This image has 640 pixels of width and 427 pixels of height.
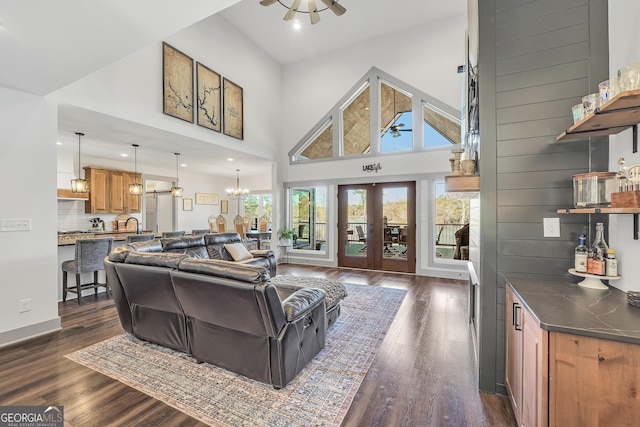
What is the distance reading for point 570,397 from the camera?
113cm

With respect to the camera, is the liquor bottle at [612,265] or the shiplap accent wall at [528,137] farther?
the shiplap accent wall at [528,137]

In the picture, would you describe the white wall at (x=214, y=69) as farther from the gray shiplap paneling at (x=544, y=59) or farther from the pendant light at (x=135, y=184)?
the gray shiplap paneling at (x=544, y=59)

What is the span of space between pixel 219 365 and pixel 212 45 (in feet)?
19.2

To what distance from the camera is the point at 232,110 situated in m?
5.95

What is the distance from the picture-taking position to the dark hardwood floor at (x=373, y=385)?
6.05 feet

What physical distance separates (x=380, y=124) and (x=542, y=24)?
190 inches

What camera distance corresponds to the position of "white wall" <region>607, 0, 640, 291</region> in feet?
4.86

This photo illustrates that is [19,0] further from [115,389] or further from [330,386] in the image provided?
[330,386]

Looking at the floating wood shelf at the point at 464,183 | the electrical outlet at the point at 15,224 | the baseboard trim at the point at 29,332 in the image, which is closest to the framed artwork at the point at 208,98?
the electrical outlet at the point at 15,224

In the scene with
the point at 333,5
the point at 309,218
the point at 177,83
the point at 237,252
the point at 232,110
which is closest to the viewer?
the point at 333,5

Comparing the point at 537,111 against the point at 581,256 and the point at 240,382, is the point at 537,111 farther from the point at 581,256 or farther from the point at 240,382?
the point at 240,382

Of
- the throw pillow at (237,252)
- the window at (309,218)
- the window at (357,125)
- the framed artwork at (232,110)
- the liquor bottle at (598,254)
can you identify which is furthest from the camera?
the window at (309,218)

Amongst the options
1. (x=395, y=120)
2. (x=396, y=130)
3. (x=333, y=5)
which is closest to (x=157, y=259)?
(x=333, y=5)

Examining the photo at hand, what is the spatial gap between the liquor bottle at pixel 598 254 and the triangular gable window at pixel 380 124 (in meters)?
4.57
